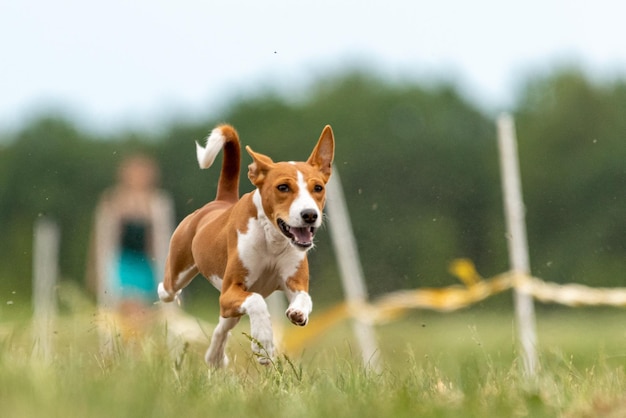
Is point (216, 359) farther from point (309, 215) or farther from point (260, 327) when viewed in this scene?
point (309, 215)

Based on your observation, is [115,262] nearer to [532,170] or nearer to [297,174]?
[297,174]

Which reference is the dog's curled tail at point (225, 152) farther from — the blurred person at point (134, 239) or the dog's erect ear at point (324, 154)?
the blurred person at point (134, 239)

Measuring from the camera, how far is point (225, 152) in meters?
6.66

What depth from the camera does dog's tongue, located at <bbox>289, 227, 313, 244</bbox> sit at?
5715 millimetres

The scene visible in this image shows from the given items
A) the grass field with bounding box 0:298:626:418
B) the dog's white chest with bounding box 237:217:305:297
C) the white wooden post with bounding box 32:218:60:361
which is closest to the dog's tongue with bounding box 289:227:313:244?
the dog's white chest with bounding box 237:217:305:297

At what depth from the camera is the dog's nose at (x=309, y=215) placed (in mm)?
5625

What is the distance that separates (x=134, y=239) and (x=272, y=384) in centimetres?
417

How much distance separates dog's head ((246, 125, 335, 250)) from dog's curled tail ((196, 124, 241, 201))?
0.62 m

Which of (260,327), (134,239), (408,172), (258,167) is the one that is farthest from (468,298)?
(408,172)

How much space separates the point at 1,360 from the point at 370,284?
16.8 metres

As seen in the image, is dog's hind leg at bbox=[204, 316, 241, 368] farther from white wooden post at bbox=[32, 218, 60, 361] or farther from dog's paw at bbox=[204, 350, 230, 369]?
white wooden post at bbox=[32, 218, 60, 361]

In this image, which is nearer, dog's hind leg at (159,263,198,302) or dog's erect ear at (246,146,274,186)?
dog's erect ear at (246,146,274,186)

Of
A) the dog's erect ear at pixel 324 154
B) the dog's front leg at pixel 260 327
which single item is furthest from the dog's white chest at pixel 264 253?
the dog's erect ear at pixel 324 154

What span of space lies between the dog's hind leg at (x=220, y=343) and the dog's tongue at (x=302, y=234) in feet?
3.02
